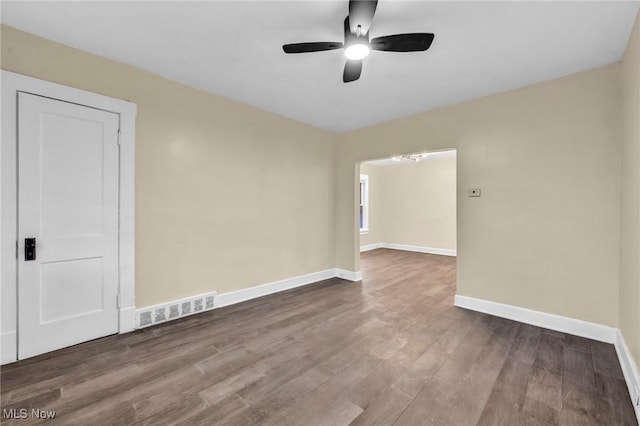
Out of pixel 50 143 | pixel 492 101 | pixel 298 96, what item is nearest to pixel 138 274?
pixel 50 143

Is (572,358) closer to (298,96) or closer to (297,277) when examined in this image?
(297,277)

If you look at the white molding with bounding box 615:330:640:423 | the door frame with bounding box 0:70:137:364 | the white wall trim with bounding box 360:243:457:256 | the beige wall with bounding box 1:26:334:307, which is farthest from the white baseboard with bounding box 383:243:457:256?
the door frame with bounding box 0:70:137:364

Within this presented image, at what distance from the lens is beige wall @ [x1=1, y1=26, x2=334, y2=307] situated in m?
2.58

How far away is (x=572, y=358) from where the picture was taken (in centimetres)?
230

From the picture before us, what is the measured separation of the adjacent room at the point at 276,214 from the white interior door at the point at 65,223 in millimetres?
16

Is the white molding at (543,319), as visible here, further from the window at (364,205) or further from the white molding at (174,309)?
the window at (364,205)

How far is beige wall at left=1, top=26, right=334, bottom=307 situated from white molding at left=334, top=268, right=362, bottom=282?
27.0 inches

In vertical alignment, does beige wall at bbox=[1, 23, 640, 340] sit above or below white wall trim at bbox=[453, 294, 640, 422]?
above

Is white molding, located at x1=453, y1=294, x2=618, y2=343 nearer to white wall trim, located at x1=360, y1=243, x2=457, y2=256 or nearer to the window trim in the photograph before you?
white wall trim, located at x1=360, y1=243, x2=457, y2=256

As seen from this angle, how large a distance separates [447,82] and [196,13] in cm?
252

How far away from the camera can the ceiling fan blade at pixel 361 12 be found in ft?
5.33

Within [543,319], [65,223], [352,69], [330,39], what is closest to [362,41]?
[352,69]

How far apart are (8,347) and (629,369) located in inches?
190

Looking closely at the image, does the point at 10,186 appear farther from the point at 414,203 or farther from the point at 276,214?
the point at 414,203
